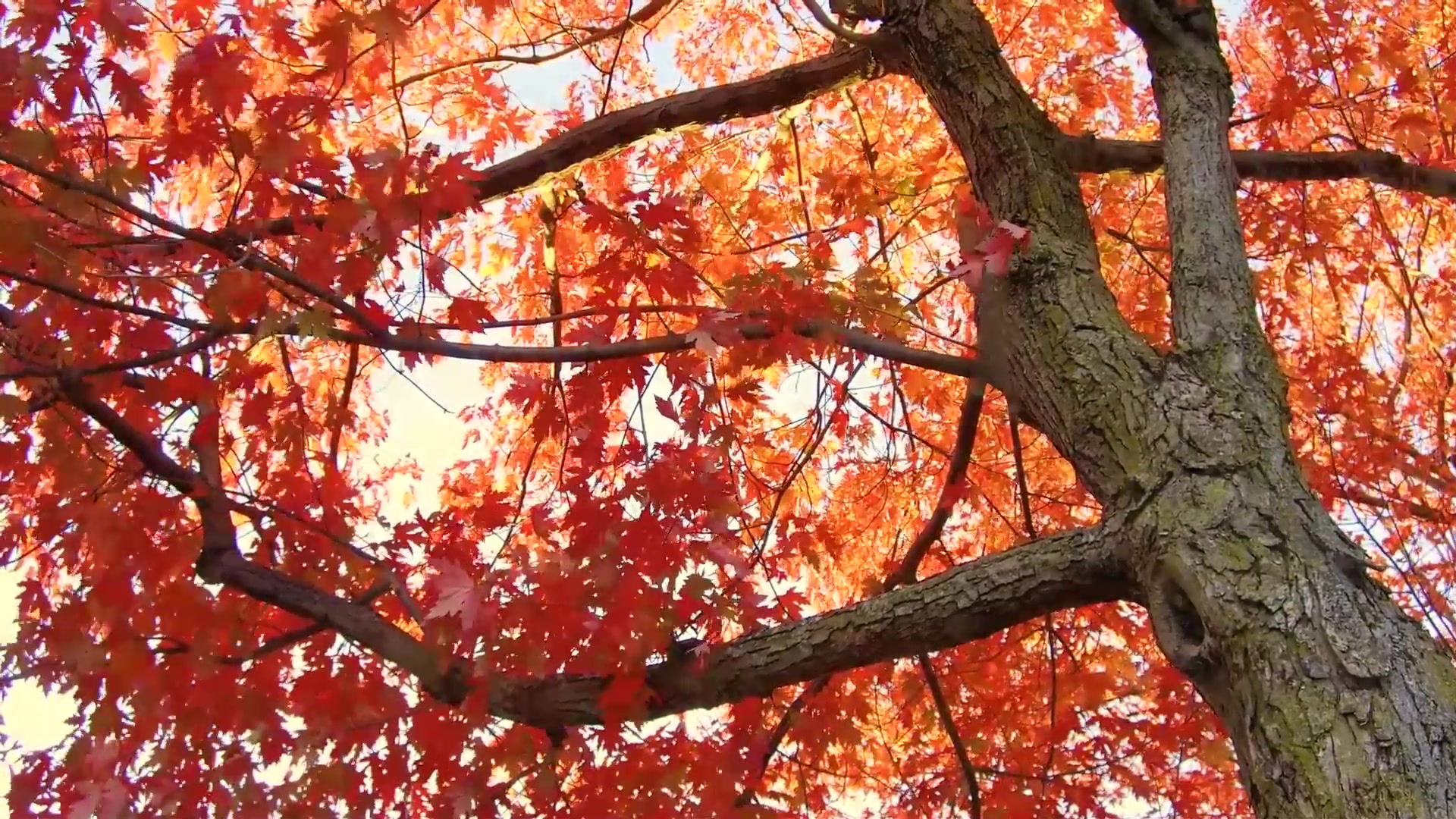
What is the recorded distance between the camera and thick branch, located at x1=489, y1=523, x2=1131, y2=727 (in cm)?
261

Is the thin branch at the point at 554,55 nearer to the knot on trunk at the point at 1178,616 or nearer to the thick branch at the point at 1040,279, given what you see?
the thick branch at the point at 1040,279

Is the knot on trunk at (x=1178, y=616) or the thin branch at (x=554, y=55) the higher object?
the thin branch at (x=554, y=55)

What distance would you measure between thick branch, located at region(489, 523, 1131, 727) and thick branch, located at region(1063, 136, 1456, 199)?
1.58 meters

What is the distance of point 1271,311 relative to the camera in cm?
562

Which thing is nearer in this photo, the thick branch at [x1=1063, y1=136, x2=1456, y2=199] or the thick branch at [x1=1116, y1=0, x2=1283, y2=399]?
the thick branch at [x1=1116, y1=0, x2=1283, y2=399]

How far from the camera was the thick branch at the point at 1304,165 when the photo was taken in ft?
11.9

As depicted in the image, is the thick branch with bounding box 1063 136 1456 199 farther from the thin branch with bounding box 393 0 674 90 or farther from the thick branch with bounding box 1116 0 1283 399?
the thin branch with bounding box 393 0 674 90

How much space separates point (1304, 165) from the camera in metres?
3.77

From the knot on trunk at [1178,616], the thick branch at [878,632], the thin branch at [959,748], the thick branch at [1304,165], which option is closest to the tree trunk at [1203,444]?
the knot on trunk at [1178,616]

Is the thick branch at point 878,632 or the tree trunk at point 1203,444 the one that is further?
the thick branch at point 878,632

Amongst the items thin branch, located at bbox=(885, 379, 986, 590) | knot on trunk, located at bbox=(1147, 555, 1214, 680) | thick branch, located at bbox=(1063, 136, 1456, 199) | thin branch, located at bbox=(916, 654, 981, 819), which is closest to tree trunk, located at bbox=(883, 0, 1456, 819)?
knot on trunk, located at bbox=(1147, 555, 1214, 680)

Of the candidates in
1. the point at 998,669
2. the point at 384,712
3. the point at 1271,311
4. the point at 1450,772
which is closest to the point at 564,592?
the point at 384,712

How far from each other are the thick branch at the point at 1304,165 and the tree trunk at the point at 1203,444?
1.19ft

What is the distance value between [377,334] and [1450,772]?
7.70 feet
